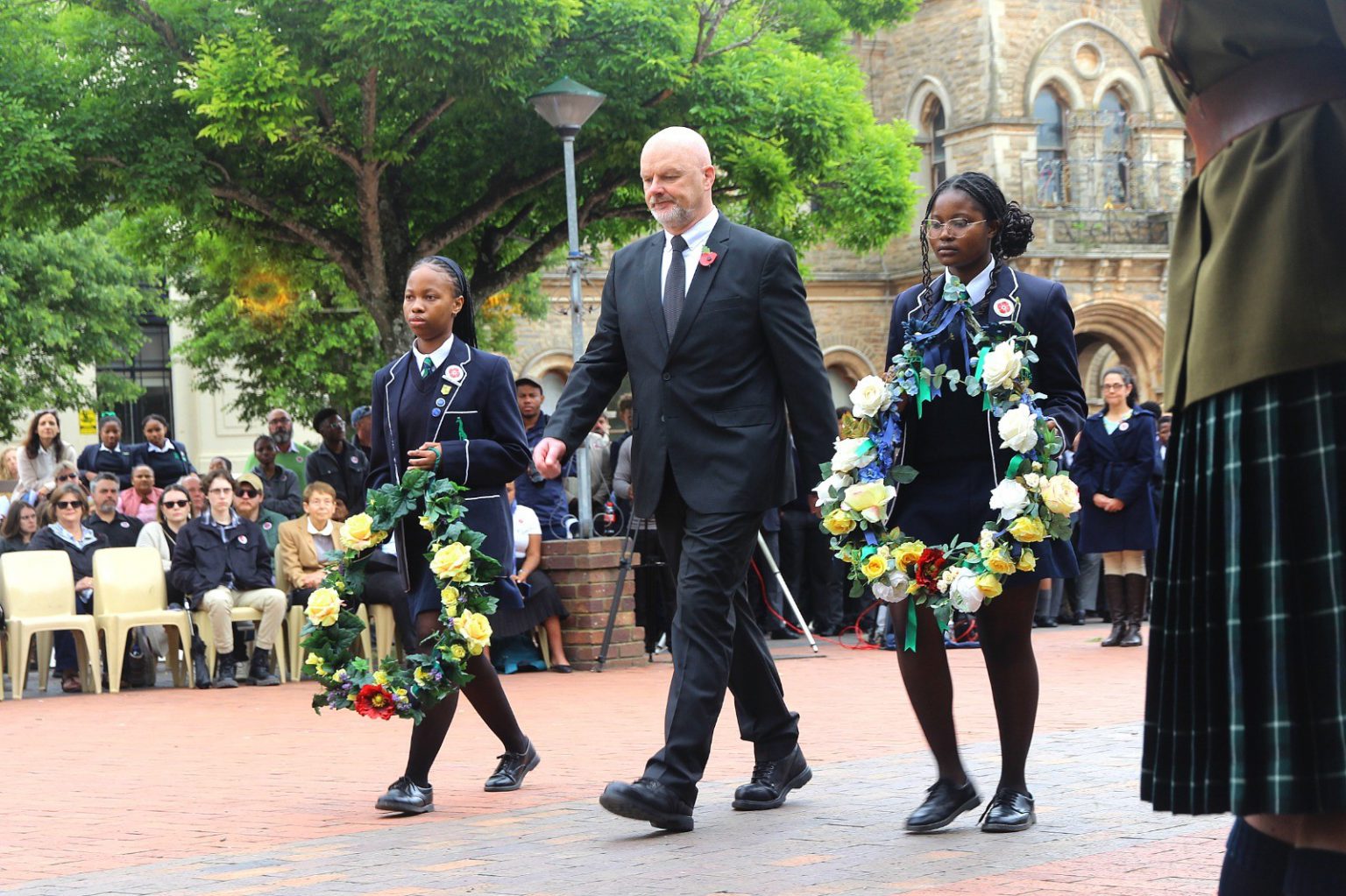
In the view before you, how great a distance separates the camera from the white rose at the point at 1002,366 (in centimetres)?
563

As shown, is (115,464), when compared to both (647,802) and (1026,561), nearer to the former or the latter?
(647,802)

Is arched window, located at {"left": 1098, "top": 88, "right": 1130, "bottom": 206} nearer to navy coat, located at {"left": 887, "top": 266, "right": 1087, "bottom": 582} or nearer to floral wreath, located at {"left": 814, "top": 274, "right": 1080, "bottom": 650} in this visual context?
navy coat, located at {"left": 887, "top": 266, "right": 1087, "bottom": 582}

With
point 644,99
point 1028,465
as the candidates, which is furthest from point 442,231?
point 1028,465

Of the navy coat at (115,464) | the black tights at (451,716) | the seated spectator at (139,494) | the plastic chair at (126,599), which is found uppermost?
the navy coat at (115,464)

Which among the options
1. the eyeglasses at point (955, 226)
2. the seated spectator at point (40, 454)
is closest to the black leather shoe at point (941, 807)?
the eyeglasses at point (955, 226)

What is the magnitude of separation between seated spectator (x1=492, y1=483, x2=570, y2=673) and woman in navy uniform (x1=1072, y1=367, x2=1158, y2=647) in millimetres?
3904

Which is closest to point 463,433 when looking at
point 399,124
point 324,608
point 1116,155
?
point 324,608

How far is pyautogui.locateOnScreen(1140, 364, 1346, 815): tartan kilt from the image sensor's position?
284 cm

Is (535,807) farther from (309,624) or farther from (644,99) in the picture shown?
(644,99)

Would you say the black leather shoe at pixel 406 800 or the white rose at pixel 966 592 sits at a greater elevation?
the white rose at pixel 966 592

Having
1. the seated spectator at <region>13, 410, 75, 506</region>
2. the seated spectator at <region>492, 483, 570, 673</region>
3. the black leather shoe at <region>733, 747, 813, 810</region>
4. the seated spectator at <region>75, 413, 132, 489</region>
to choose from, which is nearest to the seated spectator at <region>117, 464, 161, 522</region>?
the seated spectator at <region>13, 410, 75, 506</region>

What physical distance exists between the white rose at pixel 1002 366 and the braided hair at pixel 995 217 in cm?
33

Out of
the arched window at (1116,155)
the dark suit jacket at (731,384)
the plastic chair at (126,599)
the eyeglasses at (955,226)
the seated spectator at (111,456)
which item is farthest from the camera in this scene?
the arched window at (1116,155)

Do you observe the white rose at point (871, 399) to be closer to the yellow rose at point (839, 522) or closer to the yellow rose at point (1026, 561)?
the yellow rose at point (839, 522)
